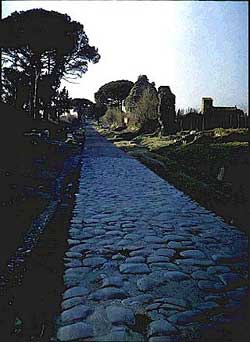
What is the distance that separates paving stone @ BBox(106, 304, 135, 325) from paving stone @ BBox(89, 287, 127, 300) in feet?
0.57

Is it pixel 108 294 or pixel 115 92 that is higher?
pixel 115 92

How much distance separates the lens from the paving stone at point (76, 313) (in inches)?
117

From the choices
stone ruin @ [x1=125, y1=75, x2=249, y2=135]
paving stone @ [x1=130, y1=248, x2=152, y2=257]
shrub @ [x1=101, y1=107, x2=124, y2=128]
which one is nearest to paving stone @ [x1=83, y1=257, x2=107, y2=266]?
paving stone @ [x1=130, y1=248, x2=152, y2=257]

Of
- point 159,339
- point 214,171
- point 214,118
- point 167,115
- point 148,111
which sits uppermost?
point 148,111

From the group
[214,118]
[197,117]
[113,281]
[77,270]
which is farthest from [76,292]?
[197,117]

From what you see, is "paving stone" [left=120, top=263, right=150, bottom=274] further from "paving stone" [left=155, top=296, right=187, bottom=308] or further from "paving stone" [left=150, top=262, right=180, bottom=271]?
"paving stone" [left=155, top=296, right=187, bottom=308]

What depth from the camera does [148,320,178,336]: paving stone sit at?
278 cm

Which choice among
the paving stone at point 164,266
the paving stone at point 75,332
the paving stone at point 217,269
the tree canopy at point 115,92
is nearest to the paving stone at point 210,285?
the paving stone at point 217,269

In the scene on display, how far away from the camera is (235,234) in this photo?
537 cm

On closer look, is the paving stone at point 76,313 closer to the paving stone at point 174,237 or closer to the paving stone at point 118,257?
the paving stone at point 118,257

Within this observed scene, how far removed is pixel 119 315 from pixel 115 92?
162 ft

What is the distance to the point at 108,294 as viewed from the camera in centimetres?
340

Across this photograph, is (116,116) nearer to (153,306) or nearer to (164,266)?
(164,266)

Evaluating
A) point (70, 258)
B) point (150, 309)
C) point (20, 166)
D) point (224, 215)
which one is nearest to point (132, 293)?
point (150, 309)
